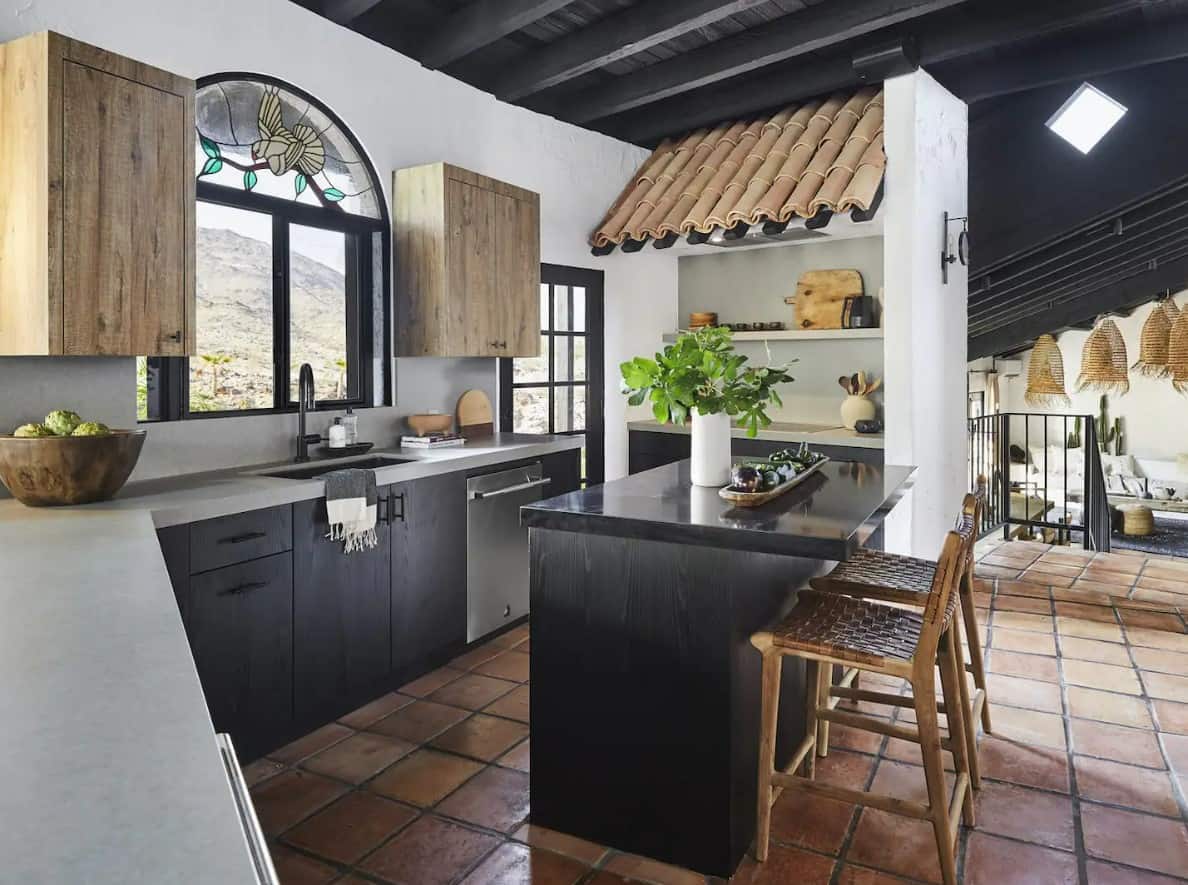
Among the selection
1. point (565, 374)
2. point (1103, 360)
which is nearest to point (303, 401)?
point (565, 374)

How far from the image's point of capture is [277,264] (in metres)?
3.84


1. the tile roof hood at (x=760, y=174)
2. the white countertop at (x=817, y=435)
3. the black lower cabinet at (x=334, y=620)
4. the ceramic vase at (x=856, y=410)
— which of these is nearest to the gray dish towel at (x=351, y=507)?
the black lower cabinet at (x=334, y=620)

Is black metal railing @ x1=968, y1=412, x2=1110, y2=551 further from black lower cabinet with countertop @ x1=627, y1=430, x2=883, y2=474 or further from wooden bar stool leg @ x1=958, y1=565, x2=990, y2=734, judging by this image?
wooden bar stool leg @ x1=958, y1=565, x2=990, y2=734

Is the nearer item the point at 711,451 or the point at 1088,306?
the point at 711,451

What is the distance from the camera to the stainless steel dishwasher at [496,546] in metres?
4.04

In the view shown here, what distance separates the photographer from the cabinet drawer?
2.78 meters

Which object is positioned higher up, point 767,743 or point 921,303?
point 921,303

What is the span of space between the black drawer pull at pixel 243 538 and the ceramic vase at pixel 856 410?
3.64m

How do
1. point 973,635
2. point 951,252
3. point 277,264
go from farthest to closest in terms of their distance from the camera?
point 951,252 → point 277,264 → point 973,635

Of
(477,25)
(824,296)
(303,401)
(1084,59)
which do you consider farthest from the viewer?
(824,296)

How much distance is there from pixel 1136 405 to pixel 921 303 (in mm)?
12882

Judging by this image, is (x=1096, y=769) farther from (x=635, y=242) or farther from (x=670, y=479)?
(x=635, y=242)

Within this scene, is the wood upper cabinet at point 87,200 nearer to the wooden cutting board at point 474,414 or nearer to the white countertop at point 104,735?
the white countertop at point 104,735

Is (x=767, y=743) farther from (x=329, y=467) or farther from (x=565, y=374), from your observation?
(x=565, y=374)
